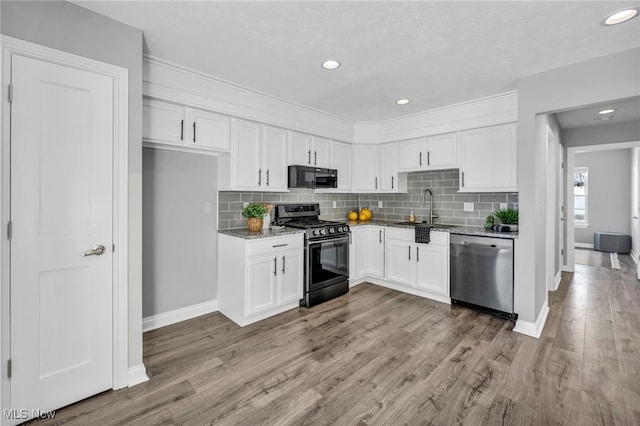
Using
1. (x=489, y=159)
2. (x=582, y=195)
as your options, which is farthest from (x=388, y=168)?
(x=582, y=195)

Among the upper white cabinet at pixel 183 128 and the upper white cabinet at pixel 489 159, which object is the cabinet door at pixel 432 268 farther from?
the upper white cabinet at pixel 183 128

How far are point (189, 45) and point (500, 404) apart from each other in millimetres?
3402

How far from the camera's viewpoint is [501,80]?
2.95 metres

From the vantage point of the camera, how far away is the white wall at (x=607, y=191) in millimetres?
6867

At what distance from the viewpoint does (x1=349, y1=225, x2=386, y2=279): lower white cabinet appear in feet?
14.1

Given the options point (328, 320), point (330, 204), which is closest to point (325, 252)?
point (328, 320)

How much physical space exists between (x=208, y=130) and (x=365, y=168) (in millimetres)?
2512

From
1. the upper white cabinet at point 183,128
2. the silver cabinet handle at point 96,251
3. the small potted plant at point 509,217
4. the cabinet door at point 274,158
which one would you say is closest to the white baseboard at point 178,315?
the silver cabinet handle at point 96,251

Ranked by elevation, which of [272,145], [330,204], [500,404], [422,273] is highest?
[272,145]

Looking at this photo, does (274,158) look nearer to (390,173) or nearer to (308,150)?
(308,150)

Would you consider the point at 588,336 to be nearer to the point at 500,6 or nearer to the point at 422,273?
the point at 422,273

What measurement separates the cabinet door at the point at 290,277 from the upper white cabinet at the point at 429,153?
6.84ft

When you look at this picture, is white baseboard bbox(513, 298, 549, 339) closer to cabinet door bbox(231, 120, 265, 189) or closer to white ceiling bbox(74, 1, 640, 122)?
white ceiling bbox(74, 1, 640, 122)

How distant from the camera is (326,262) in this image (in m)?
3.77
